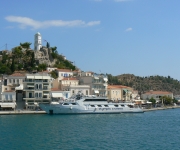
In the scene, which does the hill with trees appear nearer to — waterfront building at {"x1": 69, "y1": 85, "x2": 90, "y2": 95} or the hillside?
waterfront building at {"x1": 69, "y1": 85, "x2": 90, "y2": 95}

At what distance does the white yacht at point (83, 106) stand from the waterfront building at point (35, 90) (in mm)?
4821

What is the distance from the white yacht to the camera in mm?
60125

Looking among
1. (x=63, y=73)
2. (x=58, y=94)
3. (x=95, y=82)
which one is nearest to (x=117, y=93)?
(x=95, y=82)

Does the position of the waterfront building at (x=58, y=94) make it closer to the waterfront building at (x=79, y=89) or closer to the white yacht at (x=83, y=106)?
the waterfront building at (x=79, y=89)

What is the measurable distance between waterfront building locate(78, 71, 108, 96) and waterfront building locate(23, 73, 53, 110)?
488 inches

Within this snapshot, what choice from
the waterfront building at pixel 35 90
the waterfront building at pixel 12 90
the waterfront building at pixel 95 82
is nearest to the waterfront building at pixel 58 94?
the waterfront building at pixel 35 90

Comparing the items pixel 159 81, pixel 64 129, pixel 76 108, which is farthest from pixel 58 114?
pixel 159 81

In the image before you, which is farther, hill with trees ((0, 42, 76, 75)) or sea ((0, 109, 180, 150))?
hill with trees ((0, 42, 76, 75))

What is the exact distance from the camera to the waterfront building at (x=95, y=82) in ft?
251

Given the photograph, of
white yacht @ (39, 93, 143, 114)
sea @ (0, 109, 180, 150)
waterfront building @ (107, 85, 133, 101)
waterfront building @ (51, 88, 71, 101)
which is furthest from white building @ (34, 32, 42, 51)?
sea @ (0, 109, 180, 150)

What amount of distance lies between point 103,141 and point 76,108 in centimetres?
3005

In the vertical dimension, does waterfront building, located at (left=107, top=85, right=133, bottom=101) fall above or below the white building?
below

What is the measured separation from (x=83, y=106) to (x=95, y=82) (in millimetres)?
16845

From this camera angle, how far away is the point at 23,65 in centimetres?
8438
